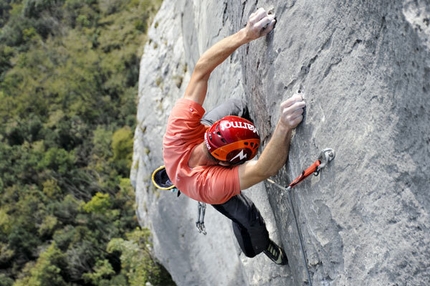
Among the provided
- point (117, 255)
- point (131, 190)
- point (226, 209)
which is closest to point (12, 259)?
point (117, 255)

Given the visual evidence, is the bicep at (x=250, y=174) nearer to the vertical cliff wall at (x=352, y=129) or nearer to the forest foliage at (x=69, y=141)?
the vertical cliff wall at (x=352, y=129)

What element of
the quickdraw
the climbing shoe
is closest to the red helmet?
the quickdraw

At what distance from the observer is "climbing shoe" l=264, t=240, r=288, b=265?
4.98 meters

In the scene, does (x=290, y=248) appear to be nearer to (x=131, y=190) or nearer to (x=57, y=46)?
(x=131, y=190)

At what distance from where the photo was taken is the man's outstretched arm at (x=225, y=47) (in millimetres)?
3846

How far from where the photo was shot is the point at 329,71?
3.21 metres

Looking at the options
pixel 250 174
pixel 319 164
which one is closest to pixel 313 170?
pixel 319 164

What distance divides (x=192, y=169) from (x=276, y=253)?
1.46 meters

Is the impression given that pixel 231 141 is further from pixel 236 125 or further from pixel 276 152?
pixel 276 152

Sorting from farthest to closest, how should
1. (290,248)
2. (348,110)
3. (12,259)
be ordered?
(12,259)
(290,248)
(348,110)

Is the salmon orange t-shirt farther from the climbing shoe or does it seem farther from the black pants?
the climbing shoe

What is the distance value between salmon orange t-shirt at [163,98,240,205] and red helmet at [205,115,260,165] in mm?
127

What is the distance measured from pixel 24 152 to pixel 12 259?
6660mm

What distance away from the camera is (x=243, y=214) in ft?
16.2
